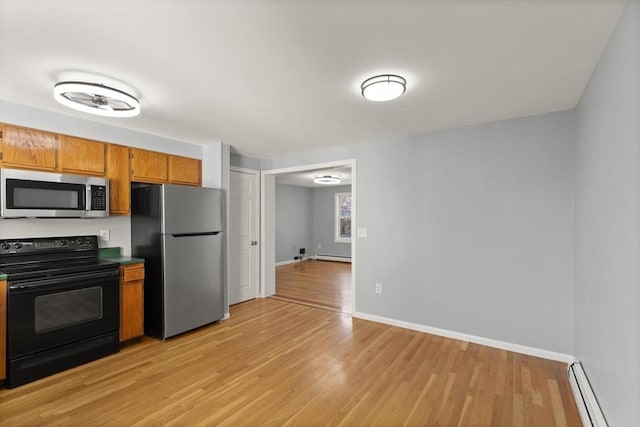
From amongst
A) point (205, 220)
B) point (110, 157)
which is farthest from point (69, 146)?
point (205, 220)

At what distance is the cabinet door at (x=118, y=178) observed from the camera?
3182mm

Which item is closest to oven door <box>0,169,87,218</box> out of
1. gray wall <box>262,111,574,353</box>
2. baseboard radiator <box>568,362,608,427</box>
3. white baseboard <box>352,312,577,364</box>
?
gray wall <box>262,111,574,353</box>

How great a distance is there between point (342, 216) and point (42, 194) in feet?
23.7

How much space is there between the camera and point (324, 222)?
30.6 ft

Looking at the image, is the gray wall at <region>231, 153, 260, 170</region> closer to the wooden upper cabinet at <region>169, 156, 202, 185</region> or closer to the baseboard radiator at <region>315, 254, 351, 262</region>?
the wooden upper cabinet at <region>169, 156, 202, 185</region>

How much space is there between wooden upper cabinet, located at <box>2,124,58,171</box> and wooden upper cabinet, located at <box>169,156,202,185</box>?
1.15 metres

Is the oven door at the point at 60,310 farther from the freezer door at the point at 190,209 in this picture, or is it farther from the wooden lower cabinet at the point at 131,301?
the freezer door at the point at 190,209

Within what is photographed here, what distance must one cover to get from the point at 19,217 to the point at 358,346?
3.32 meters

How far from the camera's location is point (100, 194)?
2.99 m

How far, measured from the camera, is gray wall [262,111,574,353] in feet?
9.13

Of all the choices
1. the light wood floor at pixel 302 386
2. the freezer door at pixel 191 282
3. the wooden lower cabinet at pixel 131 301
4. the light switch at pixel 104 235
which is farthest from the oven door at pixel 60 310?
the light switch at pixel 104 235

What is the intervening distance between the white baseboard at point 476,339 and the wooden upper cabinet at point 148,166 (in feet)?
10.1

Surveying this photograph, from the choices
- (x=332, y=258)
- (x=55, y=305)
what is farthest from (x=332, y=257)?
(x=55, y=305)

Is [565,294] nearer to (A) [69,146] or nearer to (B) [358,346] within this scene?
(B) [358,346]
